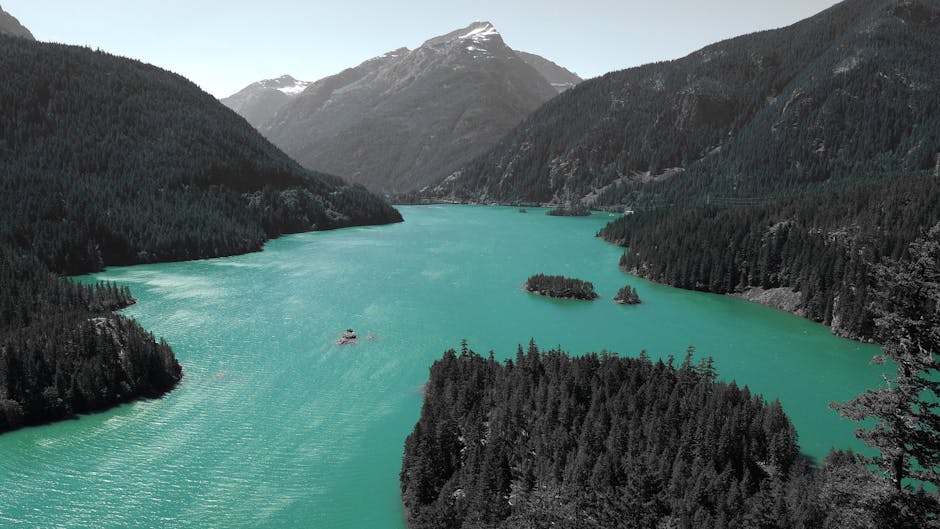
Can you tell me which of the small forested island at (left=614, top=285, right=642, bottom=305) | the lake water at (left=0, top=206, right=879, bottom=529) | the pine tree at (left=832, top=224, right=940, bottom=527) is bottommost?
the lake water at (left=0, top=206, right=879, bottom=529)

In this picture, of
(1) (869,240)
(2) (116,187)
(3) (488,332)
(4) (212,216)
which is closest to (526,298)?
(3) (488,332)

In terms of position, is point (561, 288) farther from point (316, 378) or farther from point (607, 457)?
point (607, 457)

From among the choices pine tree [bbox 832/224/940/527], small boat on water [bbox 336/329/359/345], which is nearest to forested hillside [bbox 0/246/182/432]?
small boat on water [bbox 336/329/359/345]

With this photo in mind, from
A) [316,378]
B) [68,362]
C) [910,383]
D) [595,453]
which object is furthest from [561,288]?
[910,383]

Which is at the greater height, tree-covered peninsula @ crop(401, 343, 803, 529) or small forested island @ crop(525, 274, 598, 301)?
small forested island @ crop(525, 274, 598, 301)

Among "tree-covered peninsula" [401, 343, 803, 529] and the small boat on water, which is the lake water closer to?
the small boat on water

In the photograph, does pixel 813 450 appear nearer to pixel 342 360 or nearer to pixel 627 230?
pixel 342 360
